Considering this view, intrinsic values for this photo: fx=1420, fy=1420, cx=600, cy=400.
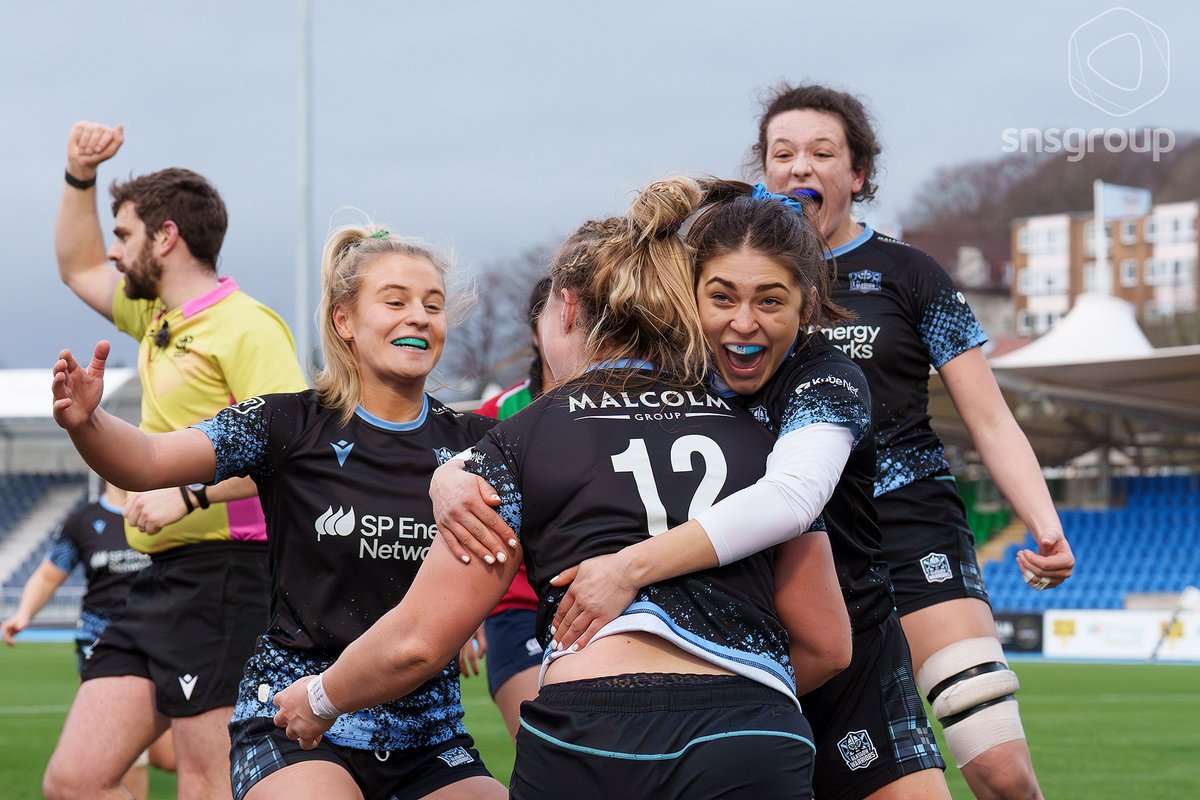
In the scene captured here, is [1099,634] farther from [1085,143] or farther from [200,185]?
[1085,143]

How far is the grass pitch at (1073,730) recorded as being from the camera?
8766mm

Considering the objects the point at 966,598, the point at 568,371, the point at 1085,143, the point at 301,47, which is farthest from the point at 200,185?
the point at 1085,143

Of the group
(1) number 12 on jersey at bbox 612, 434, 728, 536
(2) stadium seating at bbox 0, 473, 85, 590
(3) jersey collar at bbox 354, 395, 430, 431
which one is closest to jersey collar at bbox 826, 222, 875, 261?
(3) jersey collar at bbox 354, 395, 430, 431

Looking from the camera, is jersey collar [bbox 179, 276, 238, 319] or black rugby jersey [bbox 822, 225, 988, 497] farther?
jersey collar [bbox 179, 276, 238, 319]

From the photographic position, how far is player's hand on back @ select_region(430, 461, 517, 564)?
251 cm

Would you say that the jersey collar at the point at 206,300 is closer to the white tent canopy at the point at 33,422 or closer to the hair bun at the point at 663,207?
the hair bun at the point at 663,207

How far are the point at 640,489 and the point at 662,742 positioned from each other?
434 mm

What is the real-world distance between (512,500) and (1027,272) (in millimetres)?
53022

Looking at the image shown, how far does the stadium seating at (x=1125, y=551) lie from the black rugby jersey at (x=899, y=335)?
89.4 feet

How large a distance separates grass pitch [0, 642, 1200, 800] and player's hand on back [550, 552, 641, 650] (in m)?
6.43

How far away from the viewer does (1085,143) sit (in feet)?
158

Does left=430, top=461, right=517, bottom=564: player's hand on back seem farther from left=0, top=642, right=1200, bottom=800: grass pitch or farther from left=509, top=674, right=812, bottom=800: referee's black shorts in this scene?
left=0, top=642, right=1200, bottom=800: grass pitch

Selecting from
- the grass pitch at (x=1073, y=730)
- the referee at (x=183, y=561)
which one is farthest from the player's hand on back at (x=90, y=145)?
the grass pitch at (x=1073, y=730)

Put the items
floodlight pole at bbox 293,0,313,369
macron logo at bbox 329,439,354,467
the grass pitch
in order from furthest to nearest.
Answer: floodlight pole at bbox 293,0,313,369 < the grass pitch < macron logo at bbox 329,439,354,467
